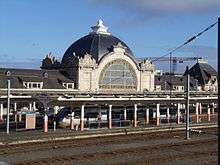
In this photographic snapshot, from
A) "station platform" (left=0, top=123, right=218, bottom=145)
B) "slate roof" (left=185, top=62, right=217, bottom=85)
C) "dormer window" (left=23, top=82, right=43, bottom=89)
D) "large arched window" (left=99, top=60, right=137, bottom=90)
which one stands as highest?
"slate roof" (left=185, top=62, right=217, bottom=85)

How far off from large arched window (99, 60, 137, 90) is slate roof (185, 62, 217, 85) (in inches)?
1153

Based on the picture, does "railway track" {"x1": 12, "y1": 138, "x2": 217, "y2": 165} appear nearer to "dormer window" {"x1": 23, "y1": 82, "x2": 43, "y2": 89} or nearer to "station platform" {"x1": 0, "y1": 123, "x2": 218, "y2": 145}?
"station platform" {"x1": 0, "y1": 123, "x2": 218, "y2": 145}

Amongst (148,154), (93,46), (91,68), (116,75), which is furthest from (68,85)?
(148,154)

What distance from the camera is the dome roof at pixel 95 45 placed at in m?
87.1

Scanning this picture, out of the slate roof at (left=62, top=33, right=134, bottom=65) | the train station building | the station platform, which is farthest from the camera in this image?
the slate roof at (left=62, top=33, right=134, bottom=65)

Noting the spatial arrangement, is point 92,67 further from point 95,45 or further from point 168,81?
point 168,81

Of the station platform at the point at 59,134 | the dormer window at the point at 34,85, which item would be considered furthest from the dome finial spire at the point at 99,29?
the station platform at the point at 59,134

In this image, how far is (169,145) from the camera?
3347cm

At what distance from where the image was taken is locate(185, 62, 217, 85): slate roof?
115 meters

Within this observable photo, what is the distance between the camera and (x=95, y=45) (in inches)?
3457

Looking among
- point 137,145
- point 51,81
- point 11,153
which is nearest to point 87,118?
point 137,145

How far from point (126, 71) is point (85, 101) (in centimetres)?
4523

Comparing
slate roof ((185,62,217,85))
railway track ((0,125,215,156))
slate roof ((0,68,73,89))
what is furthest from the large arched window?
railway track ((0,125,215,156))

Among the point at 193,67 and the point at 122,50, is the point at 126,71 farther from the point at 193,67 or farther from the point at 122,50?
the point at 193,67
